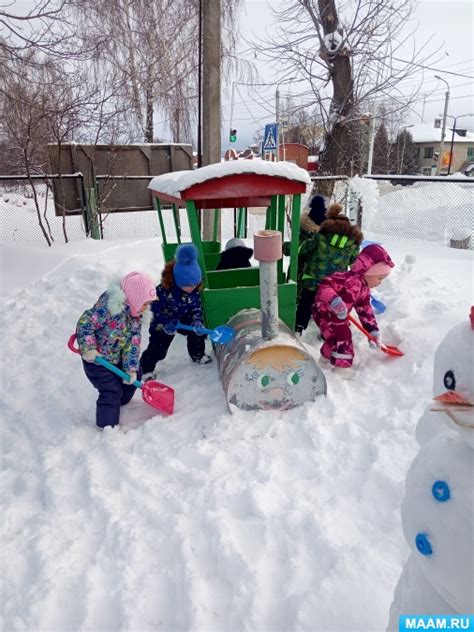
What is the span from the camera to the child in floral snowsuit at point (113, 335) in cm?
275

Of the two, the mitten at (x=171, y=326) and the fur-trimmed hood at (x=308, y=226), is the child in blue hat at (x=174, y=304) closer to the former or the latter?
the mitten at (x=171, y=326)

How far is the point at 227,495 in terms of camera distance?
89.4 inches

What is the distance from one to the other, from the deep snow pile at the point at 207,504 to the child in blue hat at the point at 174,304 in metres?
0.25

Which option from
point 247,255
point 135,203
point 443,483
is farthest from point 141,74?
point 443,483

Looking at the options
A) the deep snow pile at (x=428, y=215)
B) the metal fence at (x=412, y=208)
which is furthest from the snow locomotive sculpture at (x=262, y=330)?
the deep snow pile at (x=428, y=215)

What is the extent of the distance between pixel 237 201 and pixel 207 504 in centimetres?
233

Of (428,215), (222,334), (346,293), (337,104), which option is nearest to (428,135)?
(428,215)

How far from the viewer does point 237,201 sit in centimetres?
372

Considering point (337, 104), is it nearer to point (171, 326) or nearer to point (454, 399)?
point (171, 326)

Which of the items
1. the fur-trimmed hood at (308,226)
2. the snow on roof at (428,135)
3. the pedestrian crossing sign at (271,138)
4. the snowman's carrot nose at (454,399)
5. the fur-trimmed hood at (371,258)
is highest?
the snow on roof at (428,135)

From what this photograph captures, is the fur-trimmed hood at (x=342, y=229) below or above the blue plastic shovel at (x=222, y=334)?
above

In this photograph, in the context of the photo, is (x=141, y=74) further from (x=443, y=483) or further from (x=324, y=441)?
(x=443, y=483)

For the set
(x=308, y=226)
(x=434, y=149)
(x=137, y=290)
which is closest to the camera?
(x=137, y=290)

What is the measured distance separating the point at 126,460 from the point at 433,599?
69.8 inches
